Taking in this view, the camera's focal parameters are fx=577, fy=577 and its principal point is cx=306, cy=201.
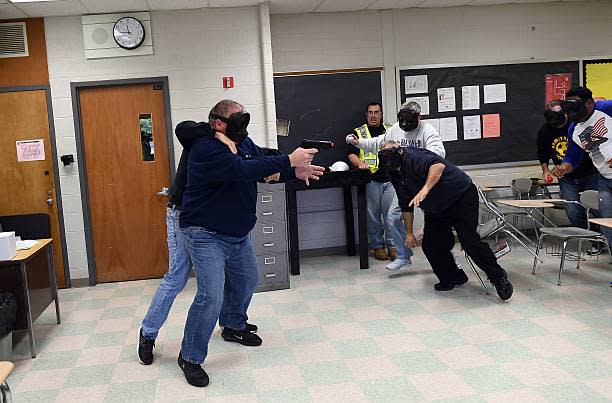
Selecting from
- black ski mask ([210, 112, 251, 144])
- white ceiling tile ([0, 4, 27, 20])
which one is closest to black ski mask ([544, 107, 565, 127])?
black ski mask ([210, 112, 251, 144])

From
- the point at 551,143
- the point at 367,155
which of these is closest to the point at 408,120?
the point at 367,155

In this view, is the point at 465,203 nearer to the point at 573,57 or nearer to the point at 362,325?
the point at 362,325

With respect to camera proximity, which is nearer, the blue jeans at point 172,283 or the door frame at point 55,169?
the blue jeans at point 172,283

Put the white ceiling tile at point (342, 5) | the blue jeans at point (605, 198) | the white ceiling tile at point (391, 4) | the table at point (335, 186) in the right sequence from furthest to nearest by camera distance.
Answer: the white ceiling tile at point (391, 4) → the white ceiling tile at point (342, 5) → the table at point (335, 186) → the blue jeans at point (605, 198)

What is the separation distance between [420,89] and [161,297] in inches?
156

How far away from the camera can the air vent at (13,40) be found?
17.8 ft

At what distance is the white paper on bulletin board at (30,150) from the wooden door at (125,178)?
41cm

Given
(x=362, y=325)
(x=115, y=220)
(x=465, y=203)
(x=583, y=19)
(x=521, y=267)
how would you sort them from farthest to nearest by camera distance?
1. (x=583, y=19)
2. (x=115, y=220)
3. (x=521, y=267)
4. (x=465, y=203)
5. (x=362, y=325)

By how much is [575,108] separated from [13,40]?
5.10m

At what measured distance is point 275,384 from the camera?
125 inches

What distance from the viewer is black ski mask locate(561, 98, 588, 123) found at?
4809 millimetres

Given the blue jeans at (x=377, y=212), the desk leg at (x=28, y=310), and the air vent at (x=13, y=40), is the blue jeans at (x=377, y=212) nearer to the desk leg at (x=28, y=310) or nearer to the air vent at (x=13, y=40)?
the desk leg at (x=28, y=310)

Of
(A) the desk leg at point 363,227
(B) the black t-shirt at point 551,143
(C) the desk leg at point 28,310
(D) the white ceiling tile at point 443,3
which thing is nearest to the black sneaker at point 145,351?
(C) the desk leg at point 28,310

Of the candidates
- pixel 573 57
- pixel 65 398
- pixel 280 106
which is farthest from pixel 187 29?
pixel 573 57
